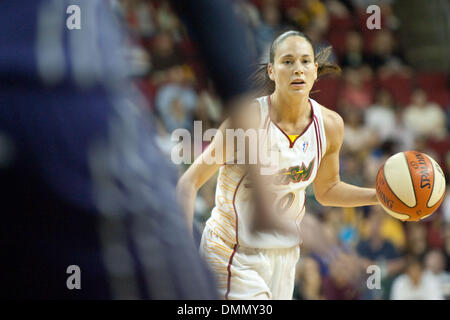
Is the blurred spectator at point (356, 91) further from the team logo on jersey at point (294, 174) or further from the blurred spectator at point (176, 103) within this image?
the team logo on jersey at point (294, 174)

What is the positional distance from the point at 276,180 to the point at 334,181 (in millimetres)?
537

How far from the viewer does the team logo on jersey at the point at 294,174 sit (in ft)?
9.77

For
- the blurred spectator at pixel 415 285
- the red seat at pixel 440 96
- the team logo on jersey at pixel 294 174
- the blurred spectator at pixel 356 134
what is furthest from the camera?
the red seat at pixel 440 96

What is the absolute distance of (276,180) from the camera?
2957 millimetres

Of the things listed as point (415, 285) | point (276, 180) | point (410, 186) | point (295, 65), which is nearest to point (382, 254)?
point (415, 285)

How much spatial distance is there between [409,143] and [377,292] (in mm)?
2406

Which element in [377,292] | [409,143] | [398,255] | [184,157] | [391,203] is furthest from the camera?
[409,143]

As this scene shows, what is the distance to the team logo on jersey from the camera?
9.77 ft

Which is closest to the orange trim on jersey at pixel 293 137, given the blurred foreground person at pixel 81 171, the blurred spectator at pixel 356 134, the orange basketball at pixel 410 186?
the orange basketball at pixel 410 186

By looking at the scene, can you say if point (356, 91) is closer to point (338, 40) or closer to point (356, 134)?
point (356, 134)

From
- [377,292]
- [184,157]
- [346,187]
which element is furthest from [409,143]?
[346,187]

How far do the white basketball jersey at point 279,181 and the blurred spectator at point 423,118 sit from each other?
168 inches

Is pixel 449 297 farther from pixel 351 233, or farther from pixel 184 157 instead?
pixel 184 157

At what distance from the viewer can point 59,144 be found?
3.36ft
